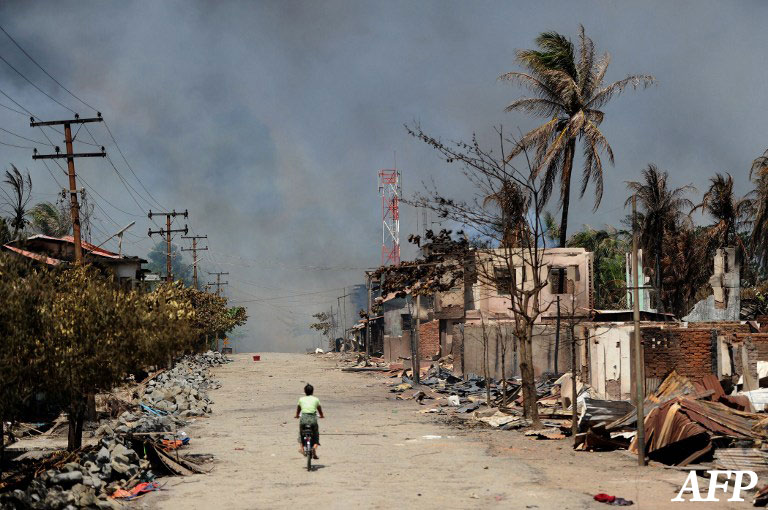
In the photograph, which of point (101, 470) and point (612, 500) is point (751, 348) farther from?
point (101, 470)

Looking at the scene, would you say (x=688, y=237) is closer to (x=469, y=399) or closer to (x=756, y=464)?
(x=469, y=399)

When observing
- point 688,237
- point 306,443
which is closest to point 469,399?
point 306,443

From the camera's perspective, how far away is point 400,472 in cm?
1622

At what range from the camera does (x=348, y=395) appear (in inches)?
1507

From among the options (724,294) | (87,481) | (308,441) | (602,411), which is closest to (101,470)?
(87,481)

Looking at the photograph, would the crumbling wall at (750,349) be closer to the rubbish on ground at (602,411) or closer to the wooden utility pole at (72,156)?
the rubbish on ground at (602,411)

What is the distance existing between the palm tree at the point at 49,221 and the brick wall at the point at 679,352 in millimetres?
56334

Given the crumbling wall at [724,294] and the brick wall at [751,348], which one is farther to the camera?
the crumbling wall at [724,294]

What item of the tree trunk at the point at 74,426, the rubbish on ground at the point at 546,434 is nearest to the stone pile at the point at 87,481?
the tree trunk at the point at 74,426

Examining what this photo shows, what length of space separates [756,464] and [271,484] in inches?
323

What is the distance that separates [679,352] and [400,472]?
447 inches

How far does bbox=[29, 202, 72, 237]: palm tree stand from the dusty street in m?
49.2

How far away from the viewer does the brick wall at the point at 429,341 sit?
5909 cm

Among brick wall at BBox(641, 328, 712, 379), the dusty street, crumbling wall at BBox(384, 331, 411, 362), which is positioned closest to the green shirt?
the dusty street
